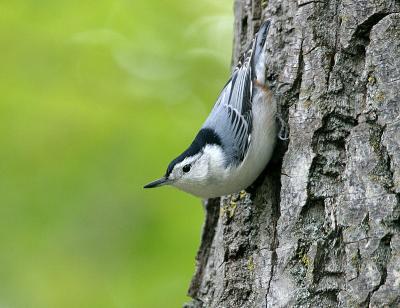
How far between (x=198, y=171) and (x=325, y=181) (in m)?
0.79

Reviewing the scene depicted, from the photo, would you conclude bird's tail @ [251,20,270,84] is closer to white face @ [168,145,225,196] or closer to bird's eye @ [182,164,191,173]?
white face @ [168,145,225,196]

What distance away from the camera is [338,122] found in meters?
2.46

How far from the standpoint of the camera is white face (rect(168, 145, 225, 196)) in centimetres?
296

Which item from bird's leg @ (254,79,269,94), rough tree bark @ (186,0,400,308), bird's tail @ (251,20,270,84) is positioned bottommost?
rough tree bark @ (186,0,400,308)

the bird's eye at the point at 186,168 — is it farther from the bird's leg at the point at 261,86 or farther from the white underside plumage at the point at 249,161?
the bird's leg at the point at 261,86

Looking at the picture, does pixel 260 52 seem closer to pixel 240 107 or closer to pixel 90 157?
pixel 240 107

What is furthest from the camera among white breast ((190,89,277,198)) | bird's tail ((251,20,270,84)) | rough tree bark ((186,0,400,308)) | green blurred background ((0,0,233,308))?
green blurred background ((0,0,233,308))

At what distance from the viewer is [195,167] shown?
10.0 feet

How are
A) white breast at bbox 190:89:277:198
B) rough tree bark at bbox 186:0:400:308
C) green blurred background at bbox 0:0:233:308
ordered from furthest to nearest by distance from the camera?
green blurred background at bbox 0:0:233:308, white breast at bbox 190:89:277:198, rough tree bark at bbox 186:0:400:308

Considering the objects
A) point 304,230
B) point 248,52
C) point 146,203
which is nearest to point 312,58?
point 248,52

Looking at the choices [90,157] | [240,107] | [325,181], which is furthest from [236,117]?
[90,157]

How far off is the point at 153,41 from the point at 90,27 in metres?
0.46

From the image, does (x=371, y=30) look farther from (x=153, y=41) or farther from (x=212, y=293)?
(x=153, y=41)

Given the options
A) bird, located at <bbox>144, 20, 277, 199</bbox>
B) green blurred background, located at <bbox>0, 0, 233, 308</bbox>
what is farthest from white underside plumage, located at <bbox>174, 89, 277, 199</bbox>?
green blurred background, located at <bbox>0, 0, 233, 308</bbox>
